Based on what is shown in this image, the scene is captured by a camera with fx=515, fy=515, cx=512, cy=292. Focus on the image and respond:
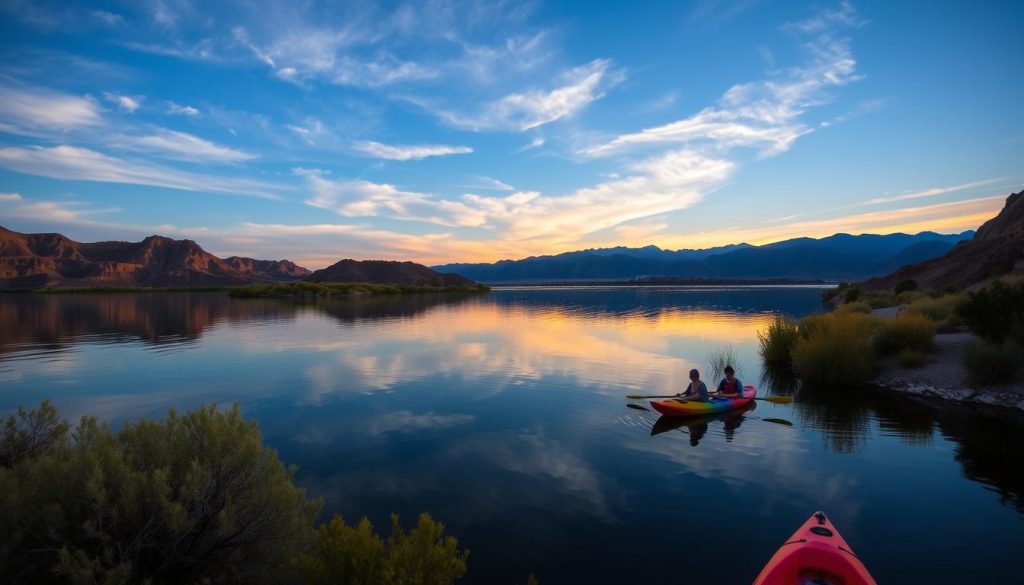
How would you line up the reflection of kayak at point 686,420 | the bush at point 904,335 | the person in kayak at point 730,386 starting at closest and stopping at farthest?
the reflection of kayak at point 686,420
the person in kayak at point 730,386
the bush at point 904,335

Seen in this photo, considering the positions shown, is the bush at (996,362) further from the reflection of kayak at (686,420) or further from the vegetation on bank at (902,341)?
the reflection of kayak at (686,420)

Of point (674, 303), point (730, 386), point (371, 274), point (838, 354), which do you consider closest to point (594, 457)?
point (730, 386)

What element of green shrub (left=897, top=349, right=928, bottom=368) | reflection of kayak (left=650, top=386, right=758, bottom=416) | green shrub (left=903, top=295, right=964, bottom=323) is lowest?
reflection of kayak (left=650, top=386, right=758, bottom=416)

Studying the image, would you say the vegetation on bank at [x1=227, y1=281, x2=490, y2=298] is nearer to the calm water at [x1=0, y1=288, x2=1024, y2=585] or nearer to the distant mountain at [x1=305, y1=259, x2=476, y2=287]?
the distant mountain at [x1=305, y1=259, x2=476, y2=287]

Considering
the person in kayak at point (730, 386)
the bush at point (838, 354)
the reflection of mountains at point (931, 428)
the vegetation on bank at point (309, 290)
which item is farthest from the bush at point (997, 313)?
the vegetation on bank at point (309, 290)

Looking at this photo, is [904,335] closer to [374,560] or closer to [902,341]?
[902,341]

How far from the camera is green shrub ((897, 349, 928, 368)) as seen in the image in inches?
724

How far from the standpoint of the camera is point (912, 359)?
60.5ft

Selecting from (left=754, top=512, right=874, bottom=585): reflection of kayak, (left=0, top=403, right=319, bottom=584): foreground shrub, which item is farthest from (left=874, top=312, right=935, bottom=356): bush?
(left=0, top=403, right=319, bottom=584): foreground shrub

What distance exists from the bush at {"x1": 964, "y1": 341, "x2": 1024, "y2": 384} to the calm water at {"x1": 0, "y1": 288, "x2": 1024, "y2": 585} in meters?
2.00

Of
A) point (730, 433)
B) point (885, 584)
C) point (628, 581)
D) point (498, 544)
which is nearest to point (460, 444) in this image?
point (498, 544)

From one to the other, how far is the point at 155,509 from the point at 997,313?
75.5 ft

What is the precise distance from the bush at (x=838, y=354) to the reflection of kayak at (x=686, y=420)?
18.8ft

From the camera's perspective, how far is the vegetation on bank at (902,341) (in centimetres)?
1562
